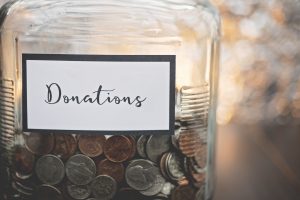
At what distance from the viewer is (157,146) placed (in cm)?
34

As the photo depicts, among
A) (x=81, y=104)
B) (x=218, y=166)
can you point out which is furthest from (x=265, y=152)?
(x=81, y=104)

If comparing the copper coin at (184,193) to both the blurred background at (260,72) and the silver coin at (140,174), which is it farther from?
the blurred background at (260,72)

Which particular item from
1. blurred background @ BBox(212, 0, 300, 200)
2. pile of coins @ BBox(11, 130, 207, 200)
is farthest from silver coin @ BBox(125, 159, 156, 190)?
blurred background @ BBox(212, 0, 300, 200)

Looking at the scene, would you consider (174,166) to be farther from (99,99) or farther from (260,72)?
(260,72)

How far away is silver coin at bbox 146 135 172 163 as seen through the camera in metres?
0.34

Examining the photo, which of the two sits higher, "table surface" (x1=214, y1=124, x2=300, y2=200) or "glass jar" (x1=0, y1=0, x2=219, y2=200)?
"glass jar" (x1=0, y1=0, x2=219, y2=200)

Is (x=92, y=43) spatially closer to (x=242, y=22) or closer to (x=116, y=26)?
(x=116, y=26)

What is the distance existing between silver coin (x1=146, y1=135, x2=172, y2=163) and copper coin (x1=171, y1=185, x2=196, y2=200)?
3 cm

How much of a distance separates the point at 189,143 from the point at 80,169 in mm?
80

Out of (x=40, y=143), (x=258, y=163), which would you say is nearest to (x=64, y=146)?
(x=40, y=143)

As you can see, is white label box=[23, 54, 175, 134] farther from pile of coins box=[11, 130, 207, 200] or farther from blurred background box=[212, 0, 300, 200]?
blurred background box=[212, 0, 300, 200]

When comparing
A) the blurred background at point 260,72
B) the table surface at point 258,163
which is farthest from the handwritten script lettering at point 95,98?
the blurred background at point 260,72

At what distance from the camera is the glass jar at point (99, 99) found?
338 mm

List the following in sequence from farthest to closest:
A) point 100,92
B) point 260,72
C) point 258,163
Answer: point 260,72 < point 258,163 < point 100,92
